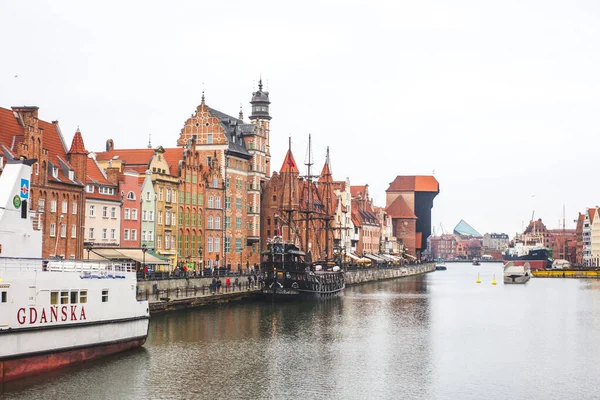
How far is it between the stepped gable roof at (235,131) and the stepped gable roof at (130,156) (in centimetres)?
1766

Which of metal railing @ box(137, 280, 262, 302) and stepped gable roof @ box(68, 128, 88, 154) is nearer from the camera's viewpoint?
metal railing @ box(137, 280, 262, 302)

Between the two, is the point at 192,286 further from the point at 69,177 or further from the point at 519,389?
the point at 519,389

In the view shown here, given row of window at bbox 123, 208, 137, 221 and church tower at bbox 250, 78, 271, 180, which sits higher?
church tower at bbox 250, 78, 271, 180

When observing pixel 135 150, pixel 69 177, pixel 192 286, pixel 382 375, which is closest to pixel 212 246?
pixel 135 150

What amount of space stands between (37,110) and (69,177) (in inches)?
304

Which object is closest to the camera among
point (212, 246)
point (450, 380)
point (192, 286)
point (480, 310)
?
point (450, 380)

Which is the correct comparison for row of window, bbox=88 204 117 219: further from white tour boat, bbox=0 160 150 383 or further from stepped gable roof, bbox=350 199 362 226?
stepped gable roof, bbox=350 199 362 226

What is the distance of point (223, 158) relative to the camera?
4599 inches

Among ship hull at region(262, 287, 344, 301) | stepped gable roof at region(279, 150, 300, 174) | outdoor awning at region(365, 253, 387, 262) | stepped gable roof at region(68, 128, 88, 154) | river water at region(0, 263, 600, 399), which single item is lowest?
river water at region(0, 263, 600, 399)

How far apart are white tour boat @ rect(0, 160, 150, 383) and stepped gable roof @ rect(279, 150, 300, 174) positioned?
265 ft

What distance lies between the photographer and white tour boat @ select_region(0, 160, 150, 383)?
139 ft

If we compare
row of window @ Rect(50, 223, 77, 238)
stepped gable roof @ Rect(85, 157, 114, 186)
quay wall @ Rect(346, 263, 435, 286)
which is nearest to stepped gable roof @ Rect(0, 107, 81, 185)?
row of window @ Rect(50, 223, 77, 238)

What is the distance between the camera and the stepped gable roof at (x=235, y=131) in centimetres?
11894

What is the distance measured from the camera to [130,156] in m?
102
